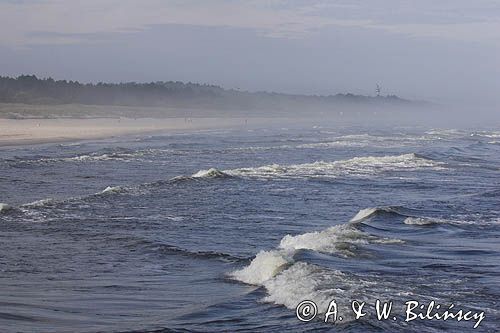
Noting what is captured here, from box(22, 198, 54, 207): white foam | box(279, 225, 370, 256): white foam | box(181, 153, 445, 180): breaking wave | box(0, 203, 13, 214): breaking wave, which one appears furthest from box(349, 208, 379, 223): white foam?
box(181, 153, 445, 180): breaking wave

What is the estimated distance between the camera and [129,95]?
137 metres

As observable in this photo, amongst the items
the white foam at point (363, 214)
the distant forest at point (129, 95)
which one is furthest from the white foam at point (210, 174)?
the distant forest at point (129, 95)

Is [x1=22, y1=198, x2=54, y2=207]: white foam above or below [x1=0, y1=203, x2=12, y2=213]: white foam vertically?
below

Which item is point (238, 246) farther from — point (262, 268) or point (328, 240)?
point (262, 268)

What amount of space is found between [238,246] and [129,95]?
124 metres

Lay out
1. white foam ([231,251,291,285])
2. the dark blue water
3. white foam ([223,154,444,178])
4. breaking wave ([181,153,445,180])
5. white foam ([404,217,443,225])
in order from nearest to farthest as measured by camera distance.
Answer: the dark blue water, white foam ([231,251,291,285]), white foam ([404,217,443,225]), breaking wave ([181,153,445,180]), white foam ([223,154,444,178])

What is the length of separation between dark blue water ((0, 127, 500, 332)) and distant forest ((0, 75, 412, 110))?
80484mm

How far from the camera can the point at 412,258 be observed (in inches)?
557

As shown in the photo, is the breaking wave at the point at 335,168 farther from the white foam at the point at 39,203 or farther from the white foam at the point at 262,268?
the white foam at the point at 262,268

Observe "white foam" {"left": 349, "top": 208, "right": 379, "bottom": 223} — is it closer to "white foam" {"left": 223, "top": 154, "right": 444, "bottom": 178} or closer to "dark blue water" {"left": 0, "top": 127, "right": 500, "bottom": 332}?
"dark blue water" {"left": 0, "top": 127, "right": 500, "bottom": 332}

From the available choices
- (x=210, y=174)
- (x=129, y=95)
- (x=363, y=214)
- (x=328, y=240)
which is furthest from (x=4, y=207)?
(x=129, y=95)

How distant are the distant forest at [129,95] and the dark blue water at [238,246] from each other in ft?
264

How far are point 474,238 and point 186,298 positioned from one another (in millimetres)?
7300

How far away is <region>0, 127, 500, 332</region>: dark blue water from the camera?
414 inches
